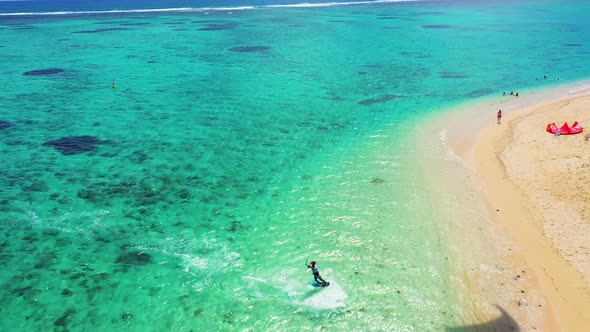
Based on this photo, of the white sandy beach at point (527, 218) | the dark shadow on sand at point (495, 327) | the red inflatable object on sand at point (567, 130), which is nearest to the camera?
the dark shadow on sand at point (495, 327)

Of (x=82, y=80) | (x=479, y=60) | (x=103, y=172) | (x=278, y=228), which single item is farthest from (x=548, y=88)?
(x=82, y=80)

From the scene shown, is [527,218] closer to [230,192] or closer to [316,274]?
[316,274]

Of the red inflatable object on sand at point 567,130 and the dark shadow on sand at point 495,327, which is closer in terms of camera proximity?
the dark shadow on sand at point 495,327

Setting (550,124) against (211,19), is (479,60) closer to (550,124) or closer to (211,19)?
(550,124)

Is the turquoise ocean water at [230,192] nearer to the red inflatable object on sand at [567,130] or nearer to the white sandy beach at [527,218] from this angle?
A: the white sandy beach at [527,218]

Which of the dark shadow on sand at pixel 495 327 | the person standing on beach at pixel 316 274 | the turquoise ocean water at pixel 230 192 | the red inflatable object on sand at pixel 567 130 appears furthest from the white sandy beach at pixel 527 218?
the person standing on beach at pixel 316 274

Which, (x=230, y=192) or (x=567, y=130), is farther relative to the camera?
(x=567, y=130)

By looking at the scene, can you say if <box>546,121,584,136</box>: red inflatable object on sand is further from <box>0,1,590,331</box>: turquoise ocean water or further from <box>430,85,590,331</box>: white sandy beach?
<box>0,1,590,331</box>: turquoise ocean water

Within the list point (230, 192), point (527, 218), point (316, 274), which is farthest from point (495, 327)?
point (230, 192)
